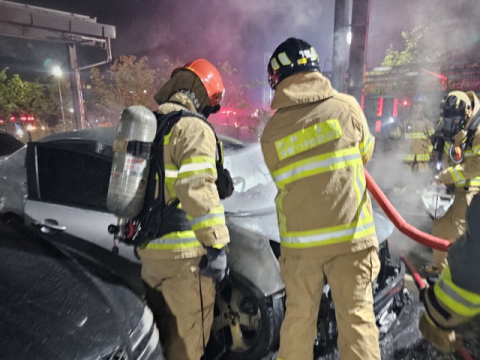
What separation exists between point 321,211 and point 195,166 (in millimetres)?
683

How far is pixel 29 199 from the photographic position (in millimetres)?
2721

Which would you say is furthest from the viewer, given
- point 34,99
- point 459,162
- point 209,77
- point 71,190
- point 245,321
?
point 34,99

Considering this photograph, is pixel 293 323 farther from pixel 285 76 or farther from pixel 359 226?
pixel 285 76

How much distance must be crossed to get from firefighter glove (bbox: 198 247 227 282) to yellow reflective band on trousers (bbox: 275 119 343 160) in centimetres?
62

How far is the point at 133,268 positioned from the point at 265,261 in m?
0.86

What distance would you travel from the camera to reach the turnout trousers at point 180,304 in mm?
1906

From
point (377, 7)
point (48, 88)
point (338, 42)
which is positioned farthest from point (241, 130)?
point (338, 42)

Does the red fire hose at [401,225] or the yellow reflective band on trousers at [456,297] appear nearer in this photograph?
the yellow reflective band on trousers at [456,297]

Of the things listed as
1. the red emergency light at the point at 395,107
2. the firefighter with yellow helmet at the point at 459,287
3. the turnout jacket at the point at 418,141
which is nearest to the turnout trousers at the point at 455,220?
the firefighter with yellow helmet at the point at 459,287

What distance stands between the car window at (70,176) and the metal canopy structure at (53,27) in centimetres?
1316

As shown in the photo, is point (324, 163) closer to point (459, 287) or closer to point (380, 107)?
point (459, 287)

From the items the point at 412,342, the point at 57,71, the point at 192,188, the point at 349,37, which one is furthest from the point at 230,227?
the point at 57,71

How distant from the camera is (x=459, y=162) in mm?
3520

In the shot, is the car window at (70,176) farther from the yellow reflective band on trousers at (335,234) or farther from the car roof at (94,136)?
the yellow reflective band on trousers at (335,234)
